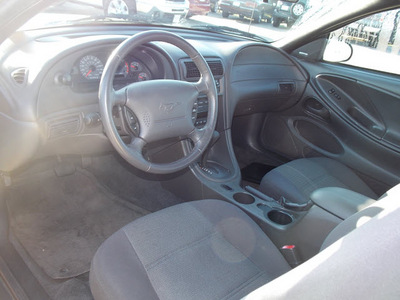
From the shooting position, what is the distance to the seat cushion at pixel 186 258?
1293 mm

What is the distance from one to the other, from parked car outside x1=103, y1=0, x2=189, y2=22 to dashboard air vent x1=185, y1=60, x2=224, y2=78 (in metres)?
0.47

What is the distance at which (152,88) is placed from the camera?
64.4 inches

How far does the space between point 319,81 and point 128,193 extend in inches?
65.6

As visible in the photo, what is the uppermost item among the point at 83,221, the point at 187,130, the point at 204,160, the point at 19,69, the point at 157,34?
the point at 157,34

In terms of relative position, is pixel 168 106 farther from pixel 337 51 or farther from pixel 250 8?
pixel 337 51

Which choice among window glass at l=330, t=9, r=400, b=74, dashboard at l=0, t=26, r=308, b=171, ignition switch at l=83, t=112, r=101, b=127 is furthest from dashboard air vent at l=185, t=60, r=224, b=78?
window glass at l=330, t=9, r=400, b=74

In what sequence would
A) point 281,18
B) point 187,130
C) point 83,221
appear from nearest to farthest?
point 187,130 → point 83,221 → point 281,18

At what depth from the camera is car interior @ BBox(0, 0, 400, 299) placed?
1.29 m

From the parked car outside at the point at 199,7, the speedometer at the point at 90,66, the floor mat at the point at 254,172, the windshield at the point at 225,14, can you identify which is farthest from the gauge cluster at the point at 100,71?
the floor mat at the point at 254,172

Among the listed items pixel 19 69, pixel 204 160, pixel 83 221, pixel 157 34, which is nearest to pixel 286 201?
pixel 204 160

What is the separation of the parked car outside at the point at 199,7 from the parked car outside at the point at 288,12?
0.50 m

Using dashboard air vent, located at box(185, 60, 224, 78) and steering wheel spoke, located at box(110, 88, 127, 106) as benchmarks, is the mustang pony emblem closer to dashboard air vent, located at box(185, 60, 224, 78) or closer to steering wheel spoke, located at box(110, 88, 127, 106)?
steering wheel spoke, located at box(110, 88, 127, 106)

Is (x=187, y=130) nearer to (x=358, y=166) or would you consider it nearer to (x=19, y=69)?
(x=19, y=69)

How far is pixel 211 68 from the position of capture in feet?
7.72
